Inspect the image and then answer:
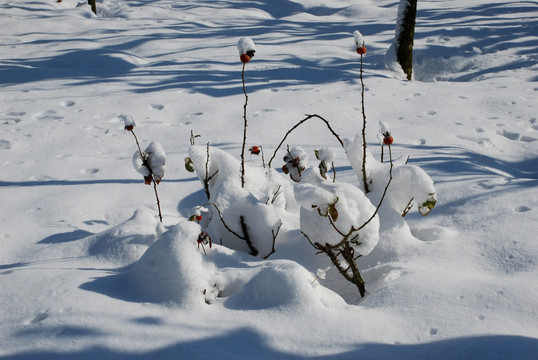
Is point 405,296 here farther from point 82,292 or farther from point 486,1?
point 486,1

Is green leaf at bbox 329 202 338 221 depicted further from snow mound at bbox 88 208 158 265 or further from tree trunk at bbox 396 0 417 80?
tree trunk at bbox 396 0 417 80

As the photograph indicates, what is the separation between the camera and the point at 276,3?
12719mm

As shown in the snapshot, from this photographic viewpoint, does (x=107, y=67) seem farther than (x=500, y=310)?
Yes

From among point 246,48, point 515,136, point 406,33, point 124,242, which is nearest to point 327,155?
point 246,48

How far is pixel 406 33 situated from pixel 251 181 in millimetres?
5287

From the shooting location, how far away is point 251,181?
2770mm

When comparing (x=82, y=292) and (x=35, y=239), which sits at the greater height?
(x=82, y=292)

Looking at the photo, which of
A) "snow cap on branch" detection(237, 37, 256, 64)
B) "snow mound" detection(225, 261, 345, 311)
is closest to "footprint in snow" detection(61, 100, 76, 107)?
"snow cap on branch" detection(237, 37, 256, 64)

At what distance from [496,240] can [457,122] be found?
268cm

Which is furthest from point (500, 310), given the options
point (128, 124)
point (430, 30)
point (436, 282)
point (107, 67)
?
point (430, 30)

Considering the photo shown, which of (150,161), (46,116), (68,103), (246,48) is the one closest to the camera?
(246,48)

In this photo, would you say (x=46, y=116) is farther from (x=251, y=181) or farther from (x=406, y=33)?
(x=406, y=33)

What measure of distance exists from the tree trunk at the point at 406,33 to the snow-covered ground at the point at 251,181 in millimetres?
402

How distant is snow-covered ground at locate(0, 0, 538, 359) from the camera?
170 cm
